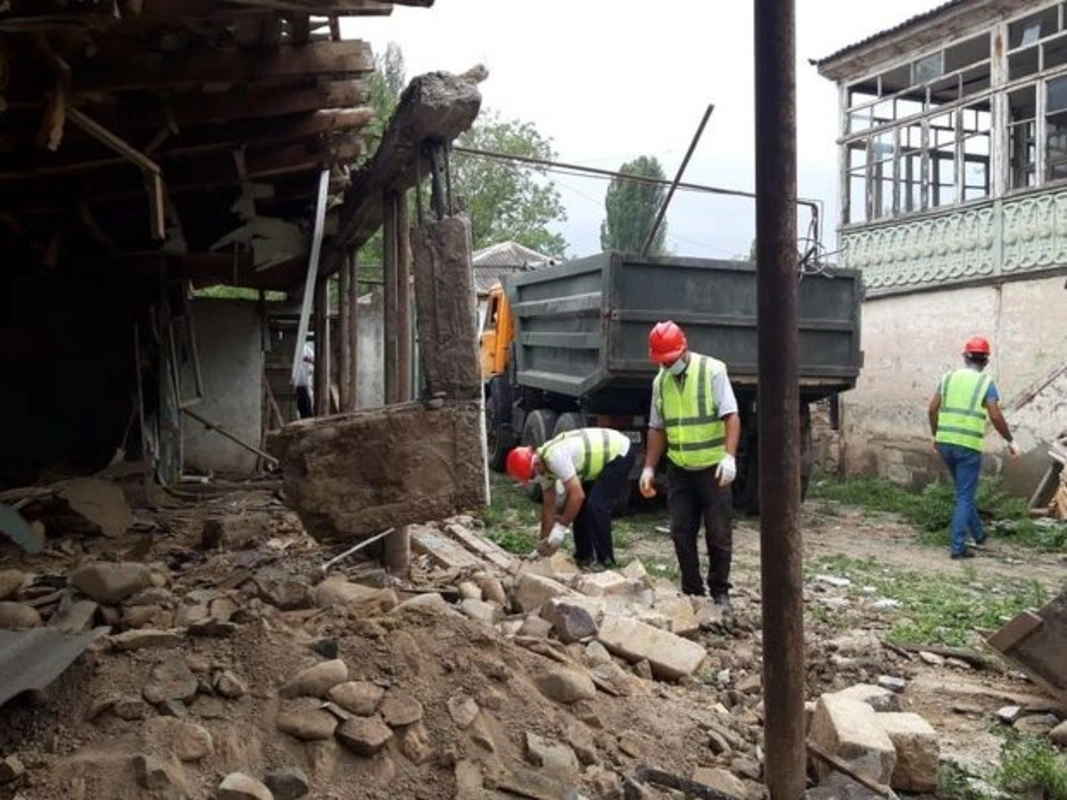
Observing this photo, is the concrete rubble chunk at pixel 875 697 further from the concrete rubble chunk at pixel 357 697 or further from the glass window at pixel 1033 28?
the glass window at pixel 1033 28

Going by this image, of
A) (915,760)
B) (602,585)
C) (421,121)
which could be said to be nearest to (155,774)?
(915,760)

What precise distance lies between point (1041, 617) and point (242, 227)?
5718 millimetres

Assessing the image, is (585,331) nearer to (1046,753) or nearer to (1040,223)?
(1040,223)

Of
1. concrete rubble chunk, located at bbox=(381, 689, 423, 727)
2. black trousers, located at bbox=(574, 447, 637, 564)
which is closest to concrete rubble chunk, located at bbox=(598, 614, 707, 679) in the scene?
concrete rubble chunk, located at bbox=(381, 689, 423, 727)

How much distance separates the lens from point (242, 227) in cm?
732

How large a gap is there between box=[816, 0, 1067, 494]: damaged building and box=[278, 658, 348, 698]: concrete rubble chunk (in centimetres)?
857

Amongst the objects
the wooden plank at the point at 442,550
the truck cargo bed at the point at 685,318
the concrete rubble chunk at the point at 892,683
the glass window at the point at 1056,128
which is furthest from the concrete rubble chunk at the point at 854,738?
the glass window at the point at 1056,128

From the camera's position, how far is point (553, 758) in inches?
121

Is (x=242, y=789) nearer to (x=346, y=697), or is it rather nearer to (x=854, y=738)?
(x=346, y=697)

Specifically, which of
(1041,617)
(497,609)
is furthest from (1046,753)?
(497,609)

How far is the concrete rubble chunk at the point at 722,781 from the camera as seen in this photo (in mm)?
3039

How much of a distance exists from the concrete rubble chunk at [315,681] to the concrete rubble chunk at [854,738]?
1533 mm

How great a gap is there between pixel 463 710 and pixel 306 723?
49 cm

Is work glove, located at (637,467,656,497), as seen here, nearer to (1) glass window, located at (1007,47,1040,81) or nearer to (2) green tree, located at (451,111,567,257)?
(1) glass window, located at (1007,47,1040,81)
